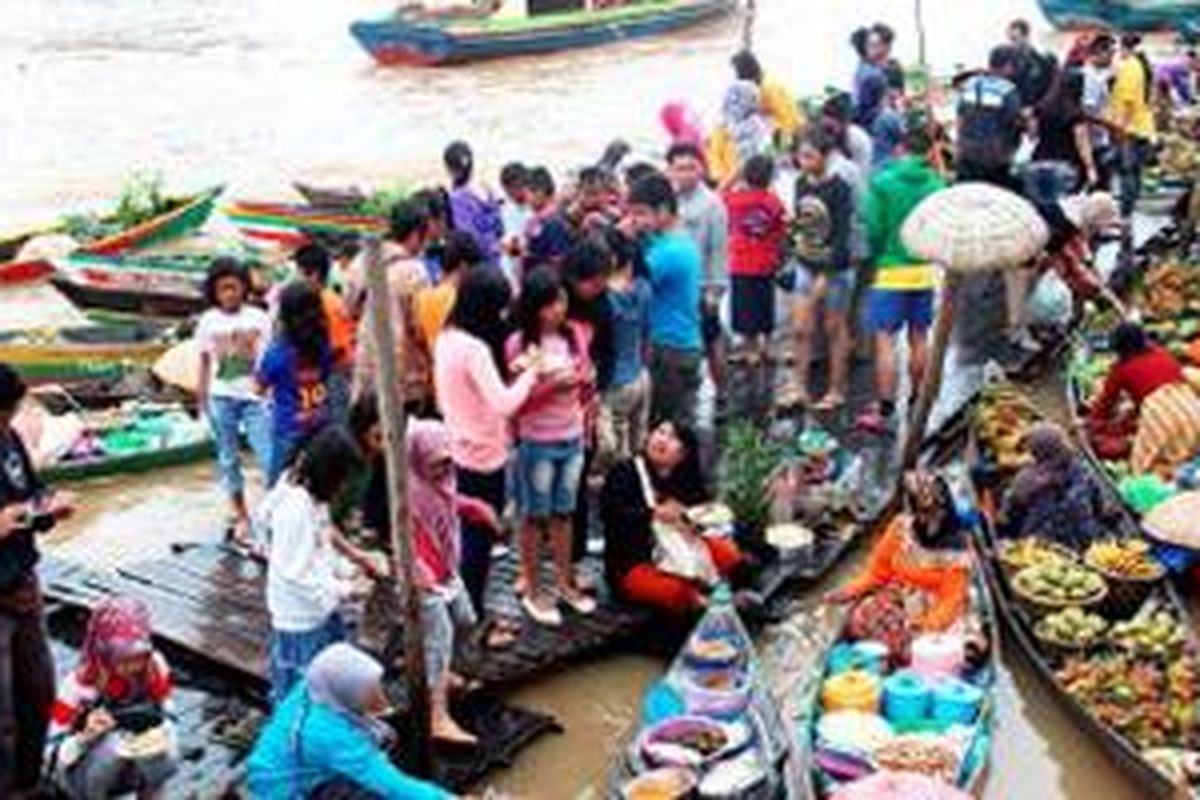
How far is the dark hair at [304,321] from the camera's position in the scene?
24.3ft

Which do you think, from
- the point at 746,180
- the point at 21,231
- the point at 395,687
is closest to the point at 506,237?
the point at 746,180

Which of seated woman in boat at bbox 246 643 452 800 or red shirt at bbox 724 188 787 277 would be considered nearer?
seated woman in boat at bbox 246 643 452 800

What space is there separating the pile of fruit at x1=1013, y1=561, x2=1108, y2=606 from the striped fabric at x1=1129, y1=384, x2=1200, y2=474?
4.49ft

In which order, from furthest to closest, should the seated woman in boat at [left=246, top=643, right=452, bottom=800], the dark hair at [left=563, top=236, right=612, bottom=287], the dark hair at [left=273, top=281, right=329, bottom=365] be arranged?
the dark hair at [left=563, top=236, right=612, bottom=287] < the dark hair at [left=273, top=281, right=329, bottom=365] < the seated woman in boat at [left=246, top=643, right=452, bottom=800]

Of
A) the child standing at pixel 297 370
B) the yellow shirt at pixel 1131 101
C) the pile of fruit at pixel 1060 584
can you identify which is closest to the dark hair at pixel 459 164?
the child standing at pixel 297 370

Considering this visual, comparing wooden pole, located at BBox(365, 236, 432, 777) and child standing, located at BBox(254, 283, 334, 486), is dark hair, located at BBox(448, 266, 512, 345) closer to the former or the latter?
wooden pole, located at BBox(365, 236, 432, 777)

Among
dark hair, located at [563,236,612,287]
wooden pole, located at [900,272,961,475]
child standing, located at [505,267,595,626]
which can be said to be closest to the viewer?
child standing, located at [505,267,595,626]

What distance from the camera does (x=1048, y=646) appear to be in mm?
8039

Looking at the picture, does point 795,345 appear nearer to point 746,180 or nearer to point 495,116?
point 746,180

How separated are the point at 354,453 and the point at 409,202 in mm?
3021

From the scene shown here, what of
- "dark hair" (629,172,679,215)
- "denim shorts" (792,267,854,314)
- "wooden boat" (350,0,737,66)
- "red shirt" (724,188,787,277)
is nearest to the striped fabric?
"denim shorts" (792,267,854,314)

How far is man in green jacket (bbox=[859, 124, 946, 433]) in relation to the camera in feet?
33.7

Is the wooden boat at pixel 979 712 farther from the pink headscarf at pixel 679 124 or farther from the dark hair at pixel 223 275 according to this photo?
the pink headscarf at pixel 679 124

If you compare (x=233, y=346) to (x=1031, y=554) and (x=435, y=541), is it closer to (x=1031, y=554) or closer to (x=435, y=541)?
(x=435, y=541)
